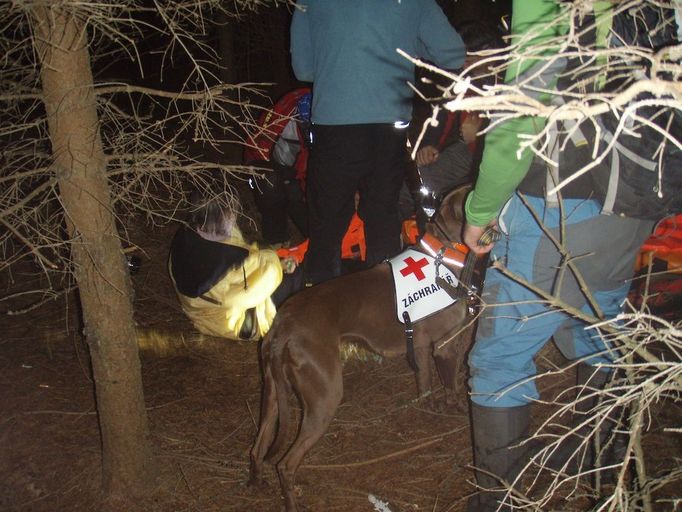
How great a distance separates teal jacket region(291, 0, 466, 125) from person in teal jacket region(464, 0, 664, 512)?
1.30 metres

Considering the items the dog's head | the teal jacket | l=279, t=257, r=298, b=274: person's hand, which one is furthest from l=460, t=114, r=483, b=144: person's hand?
l=279, t=257, r=298, b=274: person's hand

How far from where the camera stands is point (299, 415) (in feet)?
11.3

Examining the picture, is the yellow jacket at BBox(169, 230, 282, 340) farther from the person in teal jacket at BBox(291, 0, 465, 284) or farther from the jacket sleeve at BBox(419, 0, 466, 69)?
the jacket sleeve at BBox(419, 0, 466, 69)

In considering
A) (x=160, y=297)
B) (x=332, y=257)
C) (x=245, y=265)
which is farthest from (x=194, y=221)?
(x=160, y=297)

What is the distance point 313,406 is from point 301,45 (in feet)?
6.54

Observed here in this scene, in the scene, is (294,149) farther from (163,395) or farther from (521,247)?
(521,247)

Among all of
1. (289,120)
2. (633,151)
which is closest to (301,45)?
(289,120)

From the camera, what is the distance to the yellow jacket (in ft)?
11.5

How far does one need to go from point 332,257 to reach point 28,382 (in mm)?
2036

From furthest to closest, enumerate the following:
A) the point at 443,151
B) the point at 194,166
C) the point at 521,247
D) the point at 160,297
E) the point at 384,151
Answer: the point at 160,297, the point at 443,151, the point at 384,151, the point at 194,166, the point at 521,247

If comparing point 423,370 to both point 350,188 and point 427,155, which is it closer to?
point 350,188

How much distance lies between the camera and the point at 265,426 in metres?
2.83

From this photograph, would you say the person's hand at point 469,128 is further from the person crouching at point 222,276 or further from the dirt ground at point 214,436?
the person crouching at point 222,276

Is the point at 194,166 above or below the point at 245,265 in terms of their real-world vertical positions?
above
